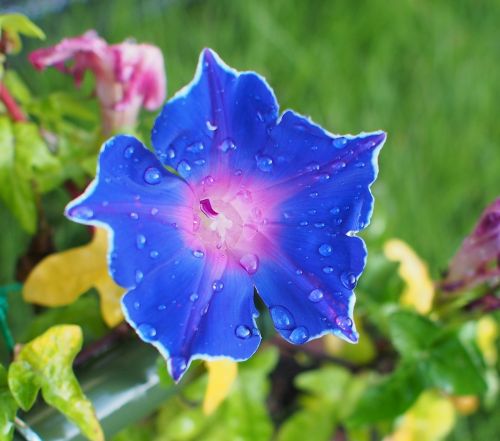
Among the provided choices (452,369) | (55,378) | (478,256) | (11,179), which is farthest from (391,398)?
(11,179)

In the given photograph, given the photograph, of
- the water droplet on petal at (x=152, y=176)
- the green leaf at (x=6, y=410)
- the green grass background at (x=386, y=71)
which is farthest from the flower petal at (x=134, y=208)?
the green grass background at (x=386, y=71)

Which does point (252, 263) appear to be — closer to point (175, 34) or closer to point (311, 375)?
point (311, 375)

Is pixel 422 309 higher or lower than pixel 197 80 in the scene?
lower

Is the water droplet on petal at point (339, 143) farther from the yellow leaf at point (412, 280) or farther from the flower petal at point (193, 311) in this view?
the yellow leaf at point (412, 280)

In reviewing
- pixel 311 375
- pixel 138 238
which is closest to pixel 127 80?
pixel 138 238

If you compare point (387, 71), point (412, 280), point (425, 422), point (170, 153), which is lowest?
point (425, 422)

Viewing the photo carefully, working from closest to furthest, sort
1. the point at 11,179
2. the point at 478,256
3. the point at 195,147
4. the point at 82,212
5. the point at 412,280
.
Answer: the point at 82,212 < the point at 195,147 < the point at 11,179 < the point at 478,256 < the point at 412,280

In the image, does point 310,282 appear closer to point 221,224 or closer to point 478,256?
point 221,224

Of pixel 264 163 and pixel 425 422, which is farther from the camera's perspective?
pixel 425 422

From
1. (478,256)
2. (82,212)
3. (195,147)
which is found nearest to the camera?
(82,212)
